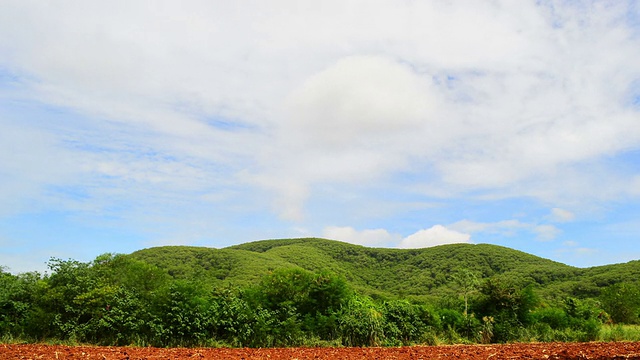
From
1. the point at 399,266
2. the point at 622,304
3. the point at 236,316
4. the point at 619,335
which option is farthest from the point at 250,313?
the point at 399,266

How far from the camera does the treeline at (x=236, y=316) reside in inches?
726

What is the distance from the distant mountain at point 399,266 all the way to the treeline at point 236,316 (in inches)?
1063

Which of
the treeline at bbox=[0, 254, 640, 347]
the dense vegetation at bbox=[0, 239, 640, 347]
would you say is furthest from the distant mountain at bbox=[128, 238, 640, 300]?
the treeline at bbox=[0, 254, 640, 347]

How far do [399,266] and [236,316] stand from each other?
72.6 metres

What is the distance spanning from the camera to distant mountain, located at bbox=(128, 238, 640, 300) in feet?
191

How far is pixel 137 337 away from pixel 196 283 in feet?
10.8

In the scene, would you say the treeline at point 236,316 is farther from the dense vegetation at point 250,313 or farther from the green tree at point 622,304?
the green tree at point 622,304

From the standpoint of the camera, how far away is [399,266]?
8738cm

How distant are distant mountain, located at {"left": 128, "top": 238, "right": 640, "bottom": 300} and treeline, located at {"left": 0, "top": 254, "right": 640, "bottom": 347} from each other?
27003 millimetres

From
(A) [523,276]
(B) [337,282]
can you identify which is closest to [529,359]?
(B) [337,282]

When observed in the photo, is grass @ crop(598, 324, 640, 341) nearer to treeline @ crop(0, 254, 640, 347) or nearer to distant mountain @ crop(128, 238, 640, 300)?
treeline @ crop(0, 254, 640, 347)

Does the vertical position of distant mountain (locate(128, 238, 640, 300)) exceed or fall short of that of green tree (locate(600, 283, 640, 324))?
it exceeds it

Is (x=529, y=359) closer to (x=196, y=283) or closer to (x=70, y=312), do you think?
(x=196, y=283)

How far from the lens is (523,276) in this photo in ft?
214
